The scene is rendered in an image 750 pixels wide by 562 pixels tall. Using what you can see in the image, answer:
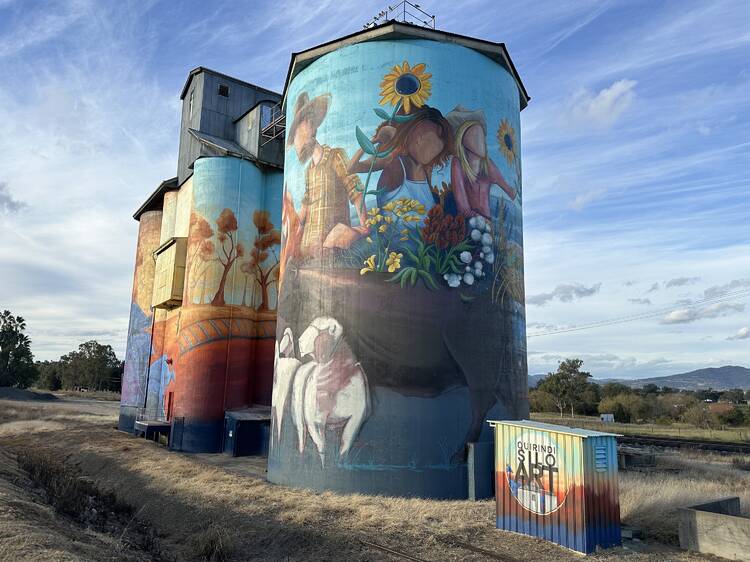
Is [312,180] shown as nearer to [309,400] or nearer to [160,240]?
[309,400]

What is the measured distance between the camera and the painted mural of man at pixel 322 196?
785 inches

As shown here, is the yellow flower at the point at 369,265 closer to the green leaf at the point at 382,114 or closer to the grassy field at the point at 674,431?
the green leaf at the point at 382,114

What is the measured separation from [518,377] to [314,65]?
1455 centimetres

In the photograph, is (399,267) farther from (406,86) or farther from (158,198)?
(158,198)

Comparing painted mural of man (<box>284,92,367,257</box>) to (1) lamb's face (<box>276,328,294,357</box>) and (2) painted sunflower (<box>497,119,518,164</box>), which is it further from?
(2) painted sunflower (<box>497,119,518,164</box>)

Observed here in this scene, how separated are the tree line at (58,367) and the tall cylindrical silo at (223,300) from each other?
244 feet

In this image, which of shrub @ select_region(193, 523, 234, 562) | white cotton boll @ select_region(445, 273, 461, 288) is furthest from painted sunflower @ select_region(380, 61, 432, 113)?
shrub @ select_region(193, 523, 234, 562)

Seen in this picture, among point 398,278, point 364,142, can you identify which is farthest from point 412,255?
point 364,142

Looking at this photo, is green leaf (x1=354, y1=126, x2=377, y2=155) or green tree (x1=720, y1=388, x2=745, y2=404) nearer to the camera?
green leaf (x1=354, y1=126, x2=377, y2=155)

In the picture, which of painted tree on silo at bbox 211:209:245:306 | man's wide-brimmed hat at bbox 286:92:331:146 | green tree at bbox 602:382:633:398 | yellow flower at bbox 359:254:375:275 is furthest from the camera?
green tree at bbox 602:382:633:398

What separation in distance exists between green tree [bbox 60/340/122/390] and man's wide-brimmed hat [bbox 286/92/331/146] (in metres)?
109

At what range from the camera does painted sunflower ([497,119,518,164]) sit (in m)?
21.7

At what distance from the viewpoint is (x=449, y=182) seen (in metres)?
19.9

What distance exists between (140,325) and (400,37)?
27852mm
